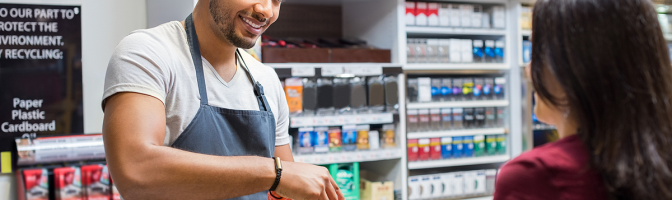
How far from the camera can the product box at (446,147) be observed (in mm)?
4066

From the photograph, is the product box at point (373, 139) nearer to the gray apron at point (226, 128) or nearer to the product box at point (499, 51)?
the product box at point (499, 51)

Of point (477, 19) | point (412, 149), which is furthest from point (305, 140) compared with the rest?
point (477, 19)

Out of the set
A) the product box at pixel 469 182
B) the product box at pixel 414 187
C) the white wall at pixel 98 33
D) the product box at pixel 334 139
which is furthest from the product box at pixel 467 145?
the white wall at pixel 98 33

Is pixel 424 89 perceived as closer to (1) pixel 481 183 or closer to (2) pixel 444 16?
(2) pixel 444 16

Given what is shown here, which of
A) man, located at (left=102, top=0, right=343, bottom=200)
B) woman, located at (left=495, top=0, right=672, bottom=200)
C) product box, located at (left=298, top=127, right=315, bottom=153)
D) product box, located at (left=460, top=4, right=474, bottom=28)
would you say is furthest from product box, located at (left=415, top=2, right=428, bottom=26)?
woman, located at (left=495, top=0, right=672, bottom=200)

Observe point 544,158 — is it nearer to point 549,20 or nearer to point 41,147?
point 549,20

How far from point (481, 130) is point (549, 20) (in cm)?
354

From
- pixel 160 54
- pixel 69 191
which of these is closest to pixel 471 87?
pixel 69 191

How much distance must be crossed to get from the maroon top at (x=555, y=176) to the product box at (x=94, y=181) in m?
2.13

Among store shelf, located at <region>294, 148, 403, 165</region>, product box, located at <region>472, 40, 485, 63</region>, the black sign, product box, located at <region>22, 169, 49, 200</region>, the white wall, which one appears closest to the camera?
product box, located at <region>22, 169, 49, 200</region>

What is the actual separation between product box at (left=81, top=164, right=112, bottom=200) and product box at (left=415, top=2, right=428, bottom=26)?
2550 mm

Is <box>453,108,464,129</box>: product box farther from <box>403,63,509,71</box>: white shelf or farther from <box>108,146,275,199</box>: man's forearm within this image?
<box>108,146,275,199</box>: man's forearm

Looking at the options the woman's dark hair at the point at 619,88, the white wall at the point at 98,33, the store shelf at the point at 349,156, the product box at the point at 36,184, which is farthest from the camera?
the store shelf at the point at 349,156

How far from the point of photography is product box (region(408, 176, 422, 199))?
3.97m
